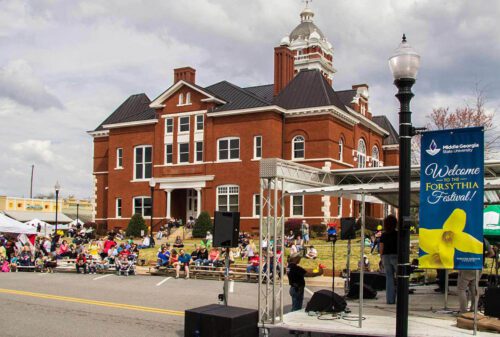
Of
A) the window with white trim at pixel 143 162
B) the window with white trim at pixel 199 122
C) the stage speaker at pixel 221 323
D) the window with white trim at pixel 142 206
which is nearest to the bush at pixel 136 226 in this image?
the window with white trim at pixel 142 206

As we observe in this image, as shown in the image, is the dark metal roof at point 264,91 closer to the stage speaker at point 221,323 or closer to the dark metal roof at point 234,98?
the dark metal roof at point 234,98

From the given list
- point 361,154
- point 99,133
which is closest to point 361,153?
point 361,154

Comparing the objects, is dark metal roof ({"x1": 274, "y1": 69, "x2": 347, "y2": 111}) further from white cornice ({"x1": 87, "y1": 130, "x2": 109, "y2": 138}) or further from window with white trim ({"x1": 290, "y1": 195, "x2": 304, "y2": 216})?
white cornice ({"x1": 87, "y1": 130, "x2": 109, "y2": 138})

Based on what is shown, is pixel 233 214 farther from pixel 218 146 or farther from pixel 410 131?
pixel 218 146

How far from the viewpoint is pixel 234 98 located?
45094 millimetres

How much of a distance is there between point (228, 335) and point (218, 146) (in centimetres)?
3507

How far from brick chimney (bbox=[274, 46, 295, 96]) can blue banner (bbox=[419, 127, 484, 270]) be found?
37.8 m

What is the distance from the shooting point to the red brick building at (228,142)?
4238cm

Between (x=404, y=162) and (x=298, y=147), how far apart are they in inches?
1416

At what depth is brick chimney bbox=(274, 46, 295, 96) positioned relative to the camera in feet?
152

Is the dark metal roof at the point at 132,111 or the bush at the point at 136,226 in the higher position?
the dark metal roof at the point at 132,111

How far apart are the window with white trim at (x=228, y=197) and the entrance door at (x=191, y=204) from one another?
3.81m

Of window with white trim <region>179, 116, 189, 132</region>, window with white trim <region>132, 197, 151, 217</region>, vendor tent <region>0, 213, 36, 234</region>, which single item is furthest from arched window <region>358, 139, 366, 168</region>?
vendor tent <region>0, 213, 36, 234</region>

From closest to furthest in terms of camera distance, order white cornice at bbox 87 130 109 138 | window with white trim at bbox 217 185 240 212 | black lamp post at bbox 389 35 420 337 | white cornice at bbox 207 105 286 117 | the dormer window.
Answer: black lamp post at bbox 389 35 420 337, white cornice at bbox 207 105 286 117, window with white trim at bbox 217 185 240 212, the dormer window, white cornice at bbox 87 130 109 138
